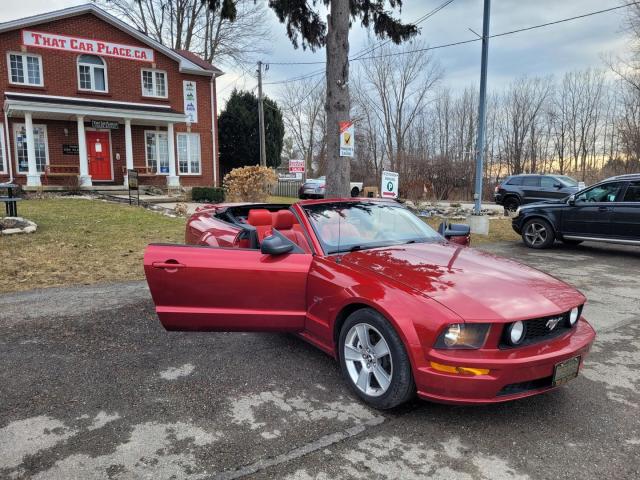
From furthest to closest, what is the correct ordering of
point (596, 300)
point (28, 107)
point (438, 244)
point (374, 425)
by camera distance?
point (28, 107) < point (596, 300) < point (438, 244) < point (374, 425)

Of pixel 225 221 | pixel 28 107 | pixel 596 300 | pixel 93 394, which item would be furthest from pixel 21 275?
pixel 28 107

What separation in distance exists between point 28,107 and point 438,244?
19.5 meters

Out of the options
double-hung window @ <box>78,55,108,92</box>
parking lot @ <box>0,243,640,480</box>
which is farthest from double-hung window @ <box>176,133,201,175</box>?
parking lot @ <box>0,243,640,480</box>

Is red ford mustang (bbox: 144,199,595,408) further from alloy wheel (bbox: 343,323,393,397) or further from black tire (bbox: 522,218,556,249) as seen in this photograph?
black tire (bbox: 522,218,556,249)

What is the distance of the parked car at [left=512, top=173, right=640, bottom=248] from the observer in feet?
29.4

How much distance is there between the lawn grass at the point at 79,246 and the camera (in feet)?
23.3

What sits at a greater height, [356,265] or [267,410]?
[356,265]

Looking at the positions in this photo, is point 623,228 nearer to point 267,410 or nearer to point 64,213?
point 267,410

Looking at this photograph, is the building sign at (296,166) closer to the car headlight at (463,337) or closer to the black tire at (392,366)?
the black tire at (392,366)

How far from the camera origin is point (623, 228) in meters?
9.01

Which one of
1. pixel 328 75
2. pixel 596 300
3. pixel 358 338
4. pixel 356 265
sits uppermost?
pixel 328 75

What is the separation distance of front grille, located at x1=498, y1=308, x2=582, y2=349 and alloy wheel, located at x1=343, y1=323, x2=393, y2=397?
718 mm

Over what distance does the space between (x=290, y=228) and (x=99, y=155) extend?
20.2 m

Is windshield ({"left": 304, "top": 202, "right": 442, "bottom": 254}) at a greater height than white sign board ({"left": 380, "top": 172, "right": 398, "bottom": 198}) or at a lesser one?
lesser
